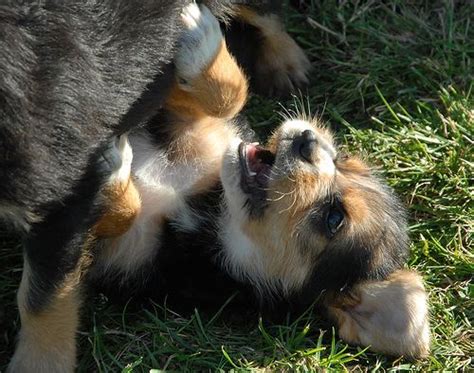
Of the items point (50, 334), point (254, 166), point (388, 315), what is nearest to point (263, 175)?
point (254, 166)

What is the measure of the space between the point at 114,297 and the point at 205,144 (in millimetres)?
1005

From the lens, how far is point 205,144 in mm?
5242

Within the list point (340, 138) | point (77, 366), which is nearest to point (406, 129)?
point (340, 138)

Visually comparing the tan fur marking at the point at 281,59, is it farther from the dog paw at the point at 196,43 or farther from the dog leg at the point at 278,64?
the dog paw at the point at 196,43

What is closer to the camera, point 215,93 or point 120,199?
point 120,199

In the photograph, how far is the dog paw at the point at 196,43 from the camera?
15.6ft

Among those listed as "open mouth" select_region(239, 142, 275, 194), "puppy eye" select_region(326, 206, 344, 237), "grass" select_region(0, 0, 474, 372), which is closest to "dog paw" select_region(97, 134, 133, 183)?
"open mouth" select_region(239, 142, 275, 194)

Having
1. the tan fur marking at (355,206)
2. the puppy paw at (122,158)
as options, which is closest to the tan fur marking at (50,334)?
the puppy paw at (122,158)

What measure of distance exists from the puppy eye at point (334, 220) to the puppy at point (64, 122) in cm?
102

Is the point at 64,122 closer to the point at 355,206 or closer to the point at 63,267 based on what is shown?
the point at 63,267

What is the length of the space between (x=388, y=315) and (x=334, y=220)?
56 cm

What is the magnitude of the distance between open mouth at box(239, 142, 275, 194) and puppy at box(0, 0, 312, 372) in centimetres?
56

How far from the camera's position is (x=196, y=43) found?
15.7 feet

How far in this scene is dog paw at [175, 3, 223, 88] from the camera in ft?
15.6
